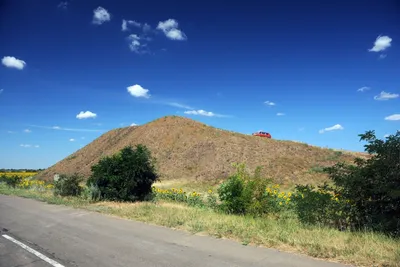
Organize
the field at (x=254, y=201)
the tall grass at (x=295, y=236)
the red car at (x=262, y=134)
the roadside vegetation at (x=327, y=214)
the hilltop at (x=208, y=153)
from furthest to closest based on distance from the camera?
the red car at (x=262, y=134) → the hilltop at (x=208, y=153) → the field at (x=254, y=201) → the roadside vegetation at (x=327, y=214) → the tall grass at (x=295, y=236)

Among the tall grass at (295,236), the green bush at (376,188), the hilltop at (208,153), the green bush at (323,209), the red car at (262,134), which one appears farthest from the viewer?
the red car at (262,134)

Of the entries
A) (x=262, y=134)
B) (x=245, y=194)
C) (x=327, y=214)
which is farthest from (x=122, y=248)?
(x=262, y=134)

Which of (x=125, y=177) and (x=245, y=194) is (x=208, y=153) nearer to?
(x=125, y=177)

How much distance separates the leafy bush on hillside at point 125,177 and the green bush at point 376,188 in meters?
9.93

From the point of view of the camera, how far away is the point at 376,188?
791 centimetres

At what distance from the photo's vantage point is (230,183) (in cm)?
1168

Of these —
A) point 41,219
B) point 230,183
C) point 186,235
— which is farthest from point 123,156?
point 186,235

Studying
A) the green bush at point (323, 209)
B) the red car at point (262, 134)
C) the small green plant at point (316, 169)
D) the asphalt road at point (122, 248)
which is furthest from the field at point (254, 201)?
the red car at point (262, 134)

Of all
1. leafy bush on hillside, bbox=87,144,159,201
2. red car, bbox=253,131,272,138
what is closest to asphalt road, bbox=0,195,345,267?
leafy bush on hillside, bbox=87,144,159,201

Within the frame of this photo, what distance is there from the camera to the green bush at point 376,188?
769 cm

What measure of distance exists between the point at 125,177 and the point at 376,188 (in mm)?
11374

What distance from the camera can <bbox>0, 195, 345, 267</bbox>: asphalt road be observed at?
6.30m

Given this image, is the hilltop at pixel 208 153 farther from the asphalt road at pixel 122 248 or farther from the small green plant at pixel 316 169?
the asphalt road at pixel 122 248

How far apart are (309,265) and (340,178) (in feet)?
12.5
